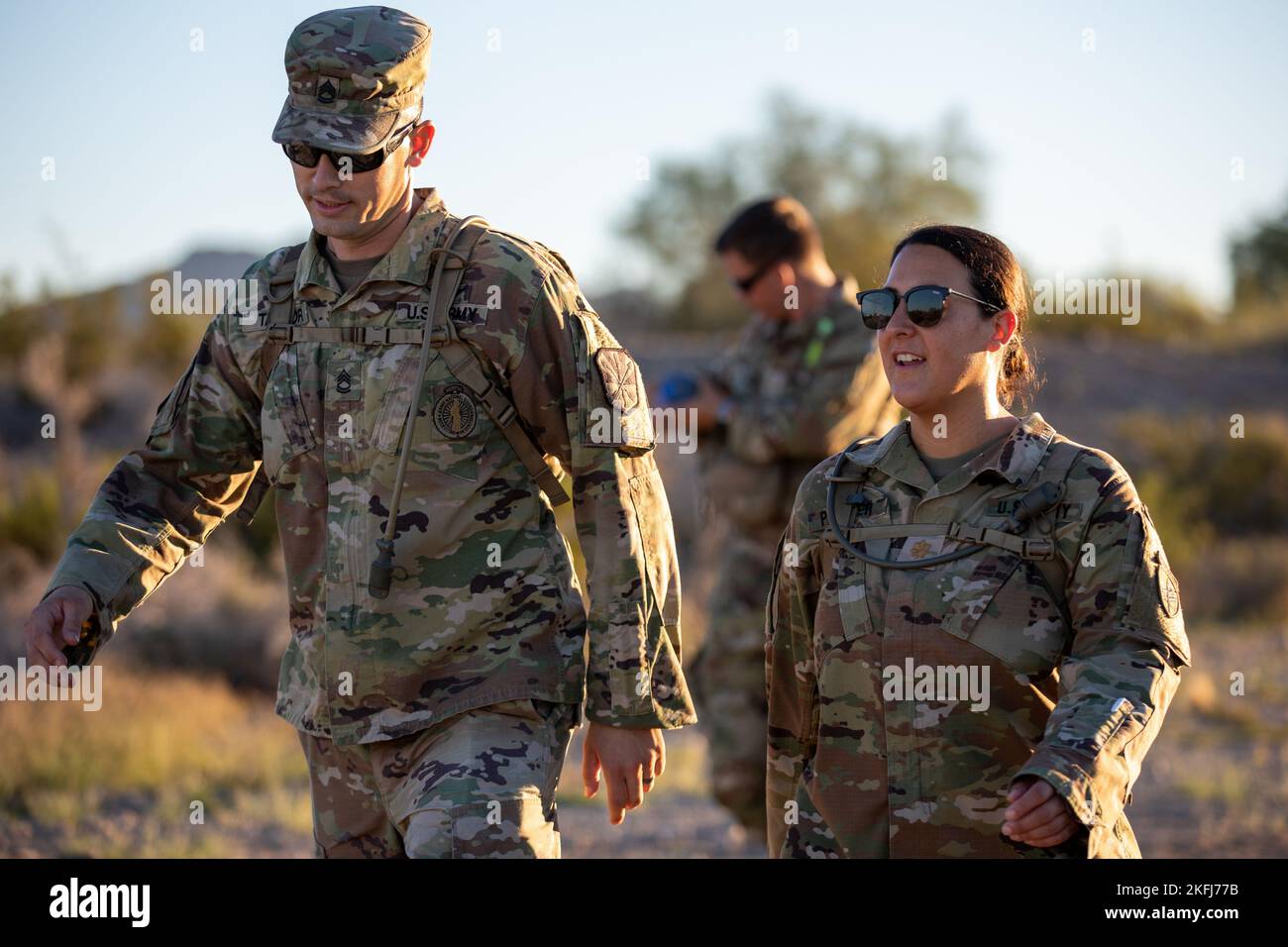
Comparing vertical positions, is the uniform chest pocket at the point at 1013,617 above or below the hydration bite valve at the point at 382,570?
below

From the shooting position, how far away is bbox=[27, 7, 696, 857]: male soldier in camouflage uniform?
153 inches

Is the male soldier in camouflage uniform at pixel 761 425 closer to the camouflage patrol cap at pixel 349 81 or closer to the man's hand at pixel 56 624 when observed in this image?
the camouflage patrol cap at pixel 349 81

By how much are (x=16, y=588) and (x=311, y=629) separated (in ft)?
31.8

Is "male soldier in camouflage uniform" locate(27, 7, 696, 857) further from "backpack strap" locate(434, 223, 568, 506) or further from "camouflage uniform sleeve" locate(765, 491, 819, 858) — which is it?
"camouflage uniform sleeve" locate(765, 491, 819, 858)

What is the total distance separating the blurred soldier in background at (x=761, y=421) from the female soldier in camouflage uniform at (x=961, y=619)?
2958 mm

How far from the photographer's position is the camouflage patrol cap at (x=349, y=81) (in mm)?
3990

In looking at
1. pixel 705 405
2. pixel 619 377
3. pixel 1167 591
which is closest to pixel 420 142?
pixel 619 377

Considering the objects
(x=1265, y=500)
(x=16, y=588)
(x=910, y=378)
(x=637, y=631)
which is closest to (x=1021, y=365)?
(x=910, y=378)

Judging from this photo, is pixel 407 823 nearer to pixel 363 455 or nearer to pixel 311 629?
pixel 311 629

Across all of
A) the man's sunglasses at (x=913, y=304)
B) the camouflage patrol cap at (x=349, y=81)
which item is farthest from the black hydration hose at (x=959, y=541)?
the camouflage patrol cap at (x=349, y=81)

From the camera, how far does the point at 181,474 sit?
4355 mm

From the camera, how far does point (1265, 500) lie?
20812mm

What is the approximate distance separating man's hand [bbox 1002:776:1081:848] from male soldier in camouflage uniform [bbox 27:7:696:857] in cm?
106
